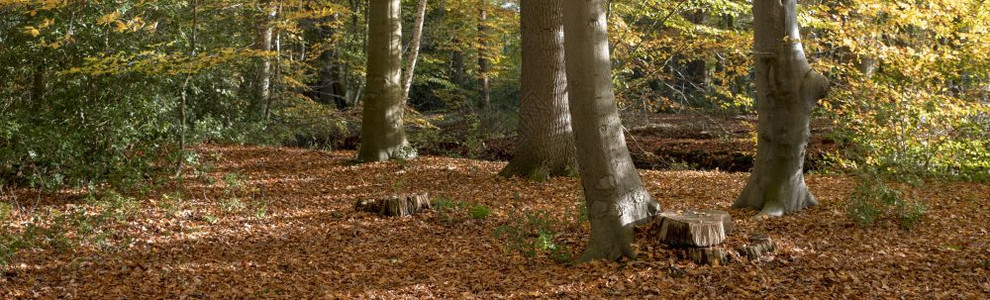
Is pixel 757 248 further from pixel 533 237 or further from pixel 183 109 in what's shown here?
pixel 183 109

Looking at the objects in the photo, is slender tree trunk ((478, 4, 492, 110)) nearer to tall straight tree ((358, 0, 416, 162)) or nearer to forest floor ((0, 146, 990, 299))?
tall straight tree ((358, 0, 416, 162))

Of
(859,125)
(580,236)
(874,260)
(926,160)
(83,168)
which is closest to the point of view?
(874,260)

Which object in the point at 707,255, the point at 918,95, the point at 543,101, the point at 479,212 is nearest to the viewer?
the point at 707,255

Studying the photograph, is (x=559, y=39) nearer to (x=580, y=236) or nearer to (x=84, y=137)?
(x=580, y=236)

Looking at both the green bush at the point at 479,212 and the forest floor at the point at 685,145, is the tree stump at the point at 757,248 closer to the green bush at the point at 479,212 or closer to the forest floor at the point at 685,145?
the green bush at the point at 479,212

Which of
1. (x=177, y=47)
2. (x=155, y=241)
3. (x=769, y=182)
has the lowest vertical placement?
(x=155, y=241)

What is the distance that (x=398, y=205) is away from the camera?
8594mm

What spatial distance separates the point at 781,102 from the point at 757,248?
2.01m

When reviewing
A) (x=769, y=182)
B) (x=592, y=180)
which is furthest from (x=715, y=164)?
(x=592, y=180)

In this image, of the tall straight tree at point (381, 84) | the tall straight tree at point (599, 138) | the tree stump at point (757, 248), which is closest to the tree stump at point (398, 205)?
the tall straight tree at point (599, 138)

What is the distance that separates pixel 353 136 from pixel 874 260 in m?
13.9

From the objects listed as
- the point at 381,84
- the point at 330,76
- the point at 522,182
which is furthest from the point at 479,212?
the point at 330,76

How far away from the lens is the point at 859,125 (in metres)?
10.9

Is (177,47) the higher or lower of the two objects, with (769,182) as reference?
higher
